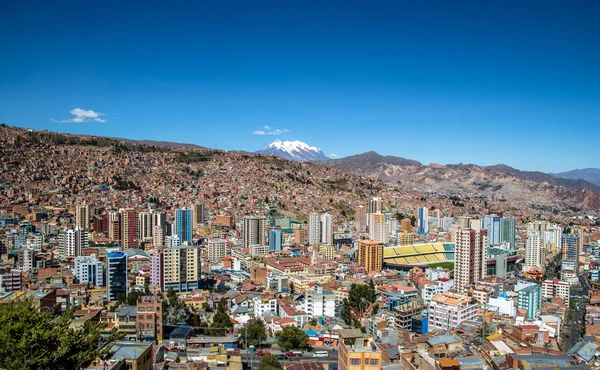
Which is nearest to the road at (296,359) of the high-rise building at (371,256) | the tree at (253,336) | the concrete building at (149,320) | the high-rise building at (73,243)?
the tree at (253,336)

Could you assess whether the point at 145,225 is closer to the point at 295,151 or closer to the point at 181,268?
the point at 181,268

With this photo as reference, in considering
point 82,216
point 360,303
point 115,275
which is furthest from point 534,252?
point 82,216

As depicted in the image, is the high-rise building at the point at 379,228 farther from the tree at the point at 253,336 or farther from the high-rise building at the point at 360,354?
the high-rise building at the point at 360,354

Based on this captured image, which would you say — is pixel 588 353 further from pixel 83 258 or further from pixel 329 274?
pixel 83 258

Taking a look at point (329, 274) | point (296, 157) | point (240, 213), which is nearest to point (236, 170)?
point (240, 213)

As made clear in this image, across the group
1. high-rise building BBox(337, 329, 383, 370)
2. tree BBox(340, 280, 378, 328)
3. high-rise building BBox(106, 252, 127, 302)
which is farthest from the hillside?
high-rise building BBox(337, 329, 383, 370)
